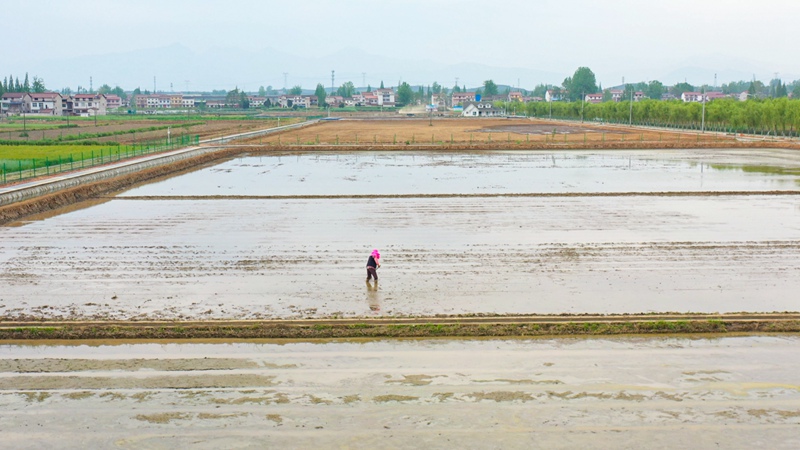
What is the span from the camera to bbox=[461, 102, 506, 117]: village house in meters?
143

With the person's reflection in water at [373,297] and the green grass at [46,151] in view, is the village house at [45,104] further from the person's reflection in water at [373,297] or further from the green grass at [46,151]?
the person's reflection in water at [373,297]

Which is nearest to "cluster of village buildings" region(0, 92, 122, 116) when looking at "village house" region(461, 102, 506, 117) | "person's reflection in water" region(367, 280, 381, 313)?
"village house" region(461, 102, 506, 117)

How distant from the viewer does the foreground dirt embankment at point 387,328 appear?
1100 centimetres

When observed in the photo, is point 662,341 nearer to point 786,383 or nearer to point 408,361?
point 786,383

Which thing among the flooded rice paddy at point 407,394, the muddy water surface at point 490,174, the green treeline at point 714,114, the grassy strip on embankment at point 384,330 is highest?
the green treeline at point 714,114

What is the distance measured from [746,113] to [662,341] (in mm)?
58841

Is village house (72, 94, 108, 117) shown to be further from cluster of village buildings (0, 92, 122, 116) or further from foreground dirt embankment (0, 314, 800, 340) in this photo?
foreground dirt embankment (0, 314, 800, 340)

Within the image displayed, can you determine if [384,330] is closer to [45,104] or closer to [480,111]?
[45,104]

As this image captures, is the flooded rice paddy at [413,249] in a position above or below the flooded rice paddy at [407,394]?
above

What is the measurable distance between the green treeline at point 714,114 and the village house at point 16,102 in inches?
3139

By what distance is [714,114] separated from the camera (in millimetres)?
69000

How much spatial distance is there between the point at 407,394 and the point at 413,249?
821cm

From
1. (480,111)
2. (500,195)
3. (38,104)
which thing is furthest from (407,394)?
(480,111)

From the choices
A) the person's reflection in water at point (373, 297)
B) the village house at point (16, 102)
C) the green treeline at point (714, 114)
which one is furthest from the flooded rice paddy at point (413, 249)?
the village house at point (16, 102)
